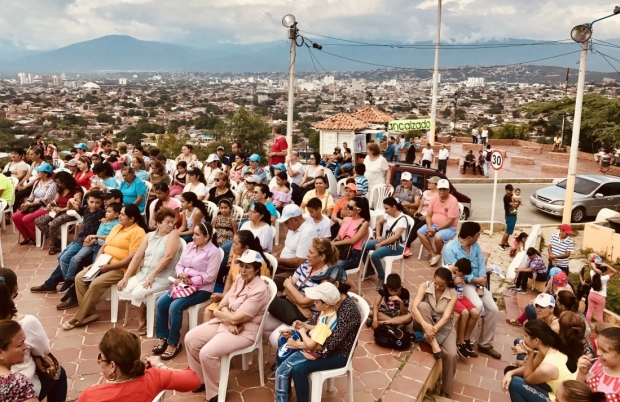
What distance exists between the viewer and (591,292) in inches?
294

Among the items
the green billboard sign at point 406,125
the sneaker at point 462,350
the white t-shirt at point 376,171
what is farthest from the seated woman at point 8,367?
the green billboard sign at point 406,125

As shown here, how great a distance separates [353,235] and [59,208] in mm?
4534

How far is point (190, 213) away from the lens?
6598 millimetres

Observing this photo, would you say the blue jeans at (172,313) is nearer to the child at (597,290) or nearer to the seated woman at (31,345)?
the seated woman at (31,345)

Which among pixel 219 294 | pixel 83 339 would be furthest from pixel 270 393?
pixel 83 339

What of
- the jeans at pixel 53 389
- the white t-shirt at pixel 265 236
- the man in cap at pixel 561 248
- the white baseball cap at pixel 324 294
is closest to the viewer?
the jeans at pixel 53 389

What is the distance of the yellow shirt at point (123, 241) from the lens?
5.69 meters

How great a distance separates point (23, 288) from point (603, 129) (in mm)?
30525

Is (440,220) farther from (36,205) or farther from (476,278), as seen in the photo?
(36,205)

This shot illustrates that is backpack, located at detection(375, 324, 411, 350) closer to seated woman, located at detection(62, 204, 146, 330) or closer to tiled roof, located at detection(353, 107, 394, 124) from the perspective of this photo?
seated woman, located at detection(62, 204, 146, 330)

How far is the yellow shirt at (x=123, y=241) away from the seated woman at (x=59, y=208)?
199 cm

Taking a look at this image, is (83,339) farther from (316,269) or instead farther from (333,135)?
(333,135)

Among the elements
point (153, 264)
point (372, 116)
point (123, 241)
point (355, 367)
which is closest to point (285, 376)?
point (355, 367)

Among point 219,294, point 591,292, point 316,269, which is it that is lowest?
point 591,292
